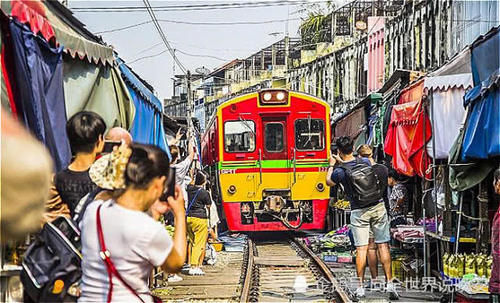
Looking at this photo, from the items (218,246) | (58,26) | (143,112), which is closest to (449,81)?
(143,112)

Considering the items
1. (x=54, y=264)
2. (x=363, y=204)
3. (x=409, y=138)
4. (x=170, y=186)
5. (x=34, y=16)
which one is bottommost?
(x=363, y=204)

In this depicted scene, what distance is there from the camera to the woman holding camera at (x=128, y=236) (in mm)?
3455

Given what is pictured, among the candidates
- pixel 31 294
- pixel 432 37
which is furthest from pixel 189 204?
pixel 432 37

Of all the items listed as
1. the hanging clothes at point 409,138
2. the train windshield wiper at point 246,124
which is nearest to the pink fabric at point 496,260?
the hanging clothes at point 409,138

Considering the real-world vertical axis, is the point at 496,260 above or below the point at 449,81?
below

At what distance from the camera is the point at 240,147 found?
52.1 feet

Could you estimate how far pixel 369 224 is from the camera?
8812mm

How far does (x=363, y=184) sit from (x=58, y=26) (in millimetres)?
4204

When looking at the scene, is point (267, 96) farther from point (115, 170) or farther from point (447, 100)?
point (115, 170)

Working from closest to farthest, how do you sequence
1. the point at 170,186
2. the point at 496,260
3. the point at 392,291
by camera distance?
the point at 170,186, the point at 496,260, the point at 392,291

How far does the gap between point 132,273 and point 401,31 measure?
2219 centimetres

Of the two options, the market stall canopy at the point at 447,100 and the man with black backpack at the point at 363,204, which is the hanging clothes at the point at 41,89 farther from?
the market stall canopy at the point at 447,100

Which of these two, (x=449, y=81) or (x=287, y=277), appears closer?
(x=449, y=81)

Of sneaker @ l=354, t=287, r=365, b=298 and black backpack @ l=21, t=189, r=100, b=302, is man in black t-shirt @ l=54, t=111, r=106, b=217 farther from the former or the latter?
sneaker @ l=354, t=287, r=365, b=298
